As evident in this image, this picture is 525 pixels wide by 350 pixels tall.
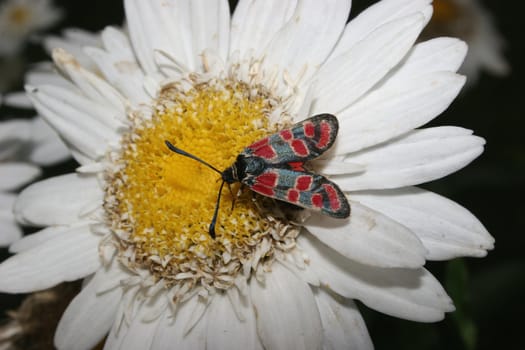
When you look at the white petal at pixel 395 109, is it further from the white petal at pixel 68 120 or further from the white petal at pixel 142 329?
the white petal at pixel 68 120

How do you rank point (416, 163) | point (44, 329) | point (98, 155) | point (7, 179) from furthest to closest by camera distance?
point (7, 179) → point (44, 329) → point (98, 155) → point (416, 163)

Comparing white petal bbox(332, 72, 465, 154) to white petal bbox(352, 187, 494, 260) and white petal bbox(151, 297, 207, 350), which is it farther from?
white petal bbox(151, 297, 207, 350)

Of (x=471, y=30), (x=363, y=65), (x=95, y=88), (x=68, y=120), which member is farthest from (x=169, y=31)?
(x=471, y=30)

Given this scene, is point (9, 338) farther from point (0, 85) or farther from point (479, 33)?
point (479, 33)

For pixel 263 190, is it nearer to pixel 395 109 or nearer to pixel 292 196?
pixel 292 196

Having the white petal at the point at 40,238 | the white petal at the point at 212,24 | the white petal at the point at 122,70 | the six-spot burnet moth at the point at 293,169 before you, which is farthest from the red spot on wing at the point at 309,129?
the white petal at the point at 40,238

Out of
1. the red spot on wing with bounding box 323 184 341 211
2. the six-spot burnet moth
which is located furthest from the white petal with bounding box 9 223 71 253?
the red spot on wing with bounding box 323 184 341 211

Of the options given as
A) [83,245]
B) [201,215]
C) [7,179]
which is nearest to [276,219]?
[201,215]
